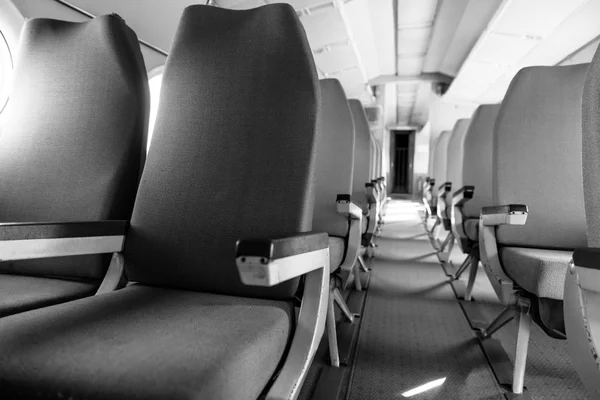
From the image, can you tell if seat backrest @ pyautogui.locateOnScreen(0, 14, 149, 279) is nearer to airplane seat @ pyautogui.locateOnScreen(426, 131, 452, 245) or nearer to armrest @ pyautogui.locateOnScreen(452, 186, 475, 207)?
armrest @ pyautogui.locateOnScreen(452, 186, 475, 207)

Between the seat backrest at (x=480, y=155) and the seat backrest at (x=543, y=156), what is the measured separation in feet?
3.79

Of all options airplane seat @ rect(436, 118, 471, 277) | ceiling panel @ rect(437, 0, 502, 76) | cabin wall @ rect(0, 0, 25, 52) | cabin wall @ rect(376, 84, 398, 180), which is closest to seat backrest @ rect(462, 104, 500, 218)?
airplane seat @ rect(436, 118, 471, 277)

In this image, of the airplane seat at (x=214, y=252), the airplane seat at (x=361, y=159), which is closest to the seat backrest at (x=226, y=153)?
the airplane seat at (x=214, y=252)

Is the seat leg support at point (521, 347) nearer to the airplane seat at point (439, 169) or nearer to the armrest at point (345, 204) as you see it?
the armrest at point (345, 204)

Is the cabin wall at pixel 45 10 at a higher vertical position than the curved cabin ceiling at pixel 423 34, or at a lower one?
lower

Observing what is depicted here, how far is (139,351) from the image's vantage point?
677 millimetres

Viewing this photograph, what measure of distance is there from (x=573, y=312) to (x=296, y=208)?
0.64 metres

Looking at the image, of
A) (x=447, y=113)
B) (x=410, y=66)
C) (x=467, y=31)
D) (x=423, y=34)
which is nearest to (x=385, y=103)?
(x=410, y=66)

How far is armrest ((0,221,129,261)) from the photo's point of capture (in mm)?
920

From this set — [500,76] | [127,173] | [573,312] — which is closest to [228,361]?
[573,312]

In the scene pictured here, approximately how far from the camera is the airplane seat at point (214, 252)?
25.3 inches

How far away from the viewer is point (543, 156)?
6.01 feet

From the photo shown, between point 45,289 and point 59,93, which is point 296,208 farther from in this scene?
point 59,93

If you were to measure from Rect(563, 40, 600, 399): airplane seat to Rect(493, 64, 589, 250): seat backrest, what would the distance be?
976mm
